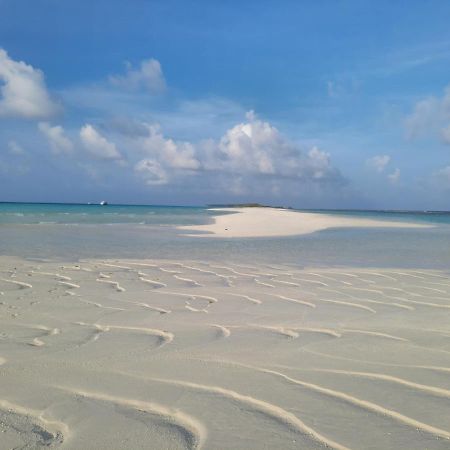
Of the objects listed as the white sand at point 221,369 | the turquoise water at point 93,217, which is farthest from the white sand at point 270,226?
the white sand at point 221,369

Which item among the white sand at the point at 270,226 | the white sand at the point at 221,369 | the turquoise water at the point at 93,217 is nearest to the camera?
the white sand at the point at 221,369

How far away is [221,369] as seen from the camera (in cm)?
351

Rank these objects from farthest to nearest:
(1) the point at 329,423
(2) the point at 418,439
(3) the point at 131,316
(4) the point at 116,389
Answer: (3) the point at 131,316, (4) the point at 116,389, (1) the point at 329,423, (2) the point at 418,439

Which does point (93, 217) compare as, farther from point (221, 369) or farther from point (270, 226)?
point (221, 369)

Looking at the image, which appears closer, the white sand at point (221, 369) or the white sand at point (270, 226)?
the white sand at point (221, 369)

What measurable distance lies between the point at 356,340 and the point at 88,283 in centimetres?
477

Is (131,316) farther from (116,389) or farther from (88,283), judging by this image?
(88,283)

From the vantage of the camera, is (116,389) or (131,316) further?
(131,316)

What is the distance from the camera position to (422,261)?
38.5ft

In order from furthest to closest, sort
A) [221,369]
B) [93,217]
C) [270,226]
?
1. [93,217]
2. [270,226]
3. [221,369]

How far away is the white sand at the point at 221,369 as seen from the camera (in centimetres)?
255

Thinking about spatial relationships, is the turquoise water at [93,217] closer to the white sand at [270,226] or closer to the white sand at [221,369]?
the white sand at [270,226]

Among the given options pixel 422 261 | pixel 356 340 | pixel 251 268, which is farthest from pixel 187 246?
pixel 356 340

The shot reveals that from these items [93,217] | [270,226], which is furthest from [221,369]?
[93,217]
